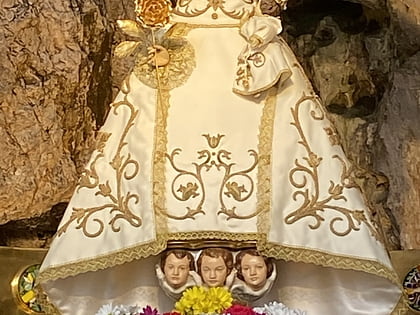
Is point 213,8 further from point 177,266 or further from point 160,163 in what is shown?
point 177,266

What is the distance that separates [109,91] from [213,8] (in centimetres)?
49

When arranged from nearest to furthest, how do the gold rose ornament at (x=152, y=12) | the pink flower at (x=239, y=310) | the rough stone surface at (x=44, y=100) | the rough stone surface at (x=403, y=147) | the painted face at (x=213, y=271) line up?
1. the pink flower at (x=239, y=310)
2. the painted face at (x=213, y=271)
3. the gold rose ornament at (x=152, y=12)
4. the rough stone surface at (x=44, y=100)
5. the rough stone surface at (x=403, y=147)

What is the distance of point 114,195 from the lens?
171 centimetres

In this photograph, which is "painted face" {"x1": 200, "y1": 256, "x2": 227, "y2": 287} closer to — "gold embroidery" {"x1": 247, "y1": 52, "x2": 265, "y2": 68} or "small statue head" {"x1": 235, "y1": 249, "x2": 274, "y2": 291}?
"small statue head" {"x1": 235, "y1": 249, "x2": 274, "y2": 291}

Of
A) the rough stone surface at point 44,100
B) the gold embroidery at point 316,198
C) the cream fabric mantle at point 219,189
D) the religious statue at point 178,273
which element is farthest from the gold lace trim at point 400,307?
the rough stone surface at point 44,100

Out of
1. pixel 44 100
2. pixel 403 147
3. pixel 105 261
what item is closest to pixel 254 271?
pixel 105 261

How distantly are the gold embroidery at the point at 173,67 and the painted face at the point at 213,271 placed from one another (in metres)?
0.31

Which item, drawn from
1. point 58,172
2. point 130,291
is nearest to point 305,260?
point 130,291

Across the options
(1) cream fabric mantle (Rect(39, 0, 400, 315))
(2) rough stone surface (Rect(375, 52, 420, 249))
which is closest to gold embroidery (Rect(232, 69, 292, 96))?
(1) cream fabric mantle (Rect(39, 0, 400, 315))

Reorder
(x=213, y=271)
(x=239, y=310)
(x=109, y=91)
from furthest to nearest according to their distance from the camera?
(x=109, y=91)
(x=213, y=271)
(x=239, y=310)

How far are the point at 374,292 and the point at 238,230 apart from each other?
0.25m

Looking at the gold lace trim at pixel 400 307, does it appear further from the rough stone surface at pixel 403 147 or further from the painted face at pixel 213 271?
the rough stone surface at pixel 403 147

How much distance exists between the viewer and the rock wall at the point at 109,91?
208 centimetres

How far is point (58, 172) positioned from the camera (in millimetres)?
2090
